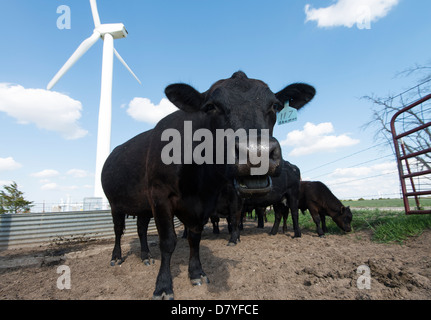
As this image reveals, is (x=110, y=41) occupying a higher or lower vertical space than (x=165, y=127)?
higher

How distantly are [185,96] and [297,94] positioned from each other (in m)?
1.78

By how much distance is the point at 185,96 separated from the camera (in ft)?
10.8

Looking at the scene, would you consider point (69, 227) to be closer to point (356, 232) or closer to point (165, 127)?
point (165, 127)

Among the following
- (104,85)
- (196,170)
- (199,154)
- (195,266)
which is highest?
(104,85)

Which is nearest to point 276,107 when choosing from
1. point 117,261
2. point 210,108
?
point 210,108

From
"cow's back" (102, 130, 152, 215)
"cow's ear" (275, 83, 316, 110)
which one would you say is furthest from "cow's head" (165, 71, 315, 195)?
"cow's back" (102, 130, 152, 215)

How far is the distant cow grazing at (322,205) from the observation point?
26.4 ft

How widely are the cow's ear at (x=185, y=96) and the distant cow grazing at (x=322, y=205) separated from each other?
256 inches

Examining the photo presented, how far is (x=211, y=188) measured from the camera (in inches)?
136

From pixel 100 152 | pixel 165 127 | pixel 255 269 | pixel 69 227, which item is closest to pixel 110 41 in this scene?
pixel 100 152

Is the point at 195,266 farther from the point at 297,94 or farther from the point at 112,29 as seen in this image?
the point at 112,29

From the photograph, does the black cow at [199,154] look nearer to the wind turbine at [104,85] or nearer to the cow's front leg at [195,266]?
the cow's front leg at [195,266]

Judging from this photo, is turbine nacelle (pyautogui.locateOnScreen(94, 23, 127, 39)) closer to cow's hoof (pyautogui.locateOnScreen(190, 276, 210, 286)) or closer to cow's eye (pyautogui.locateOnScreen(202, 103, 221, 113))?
cow's eye (pyautogui.locateOnScreen(202, 103, 221, 113))

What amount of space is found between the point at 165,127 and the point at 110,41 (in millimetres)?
25784
